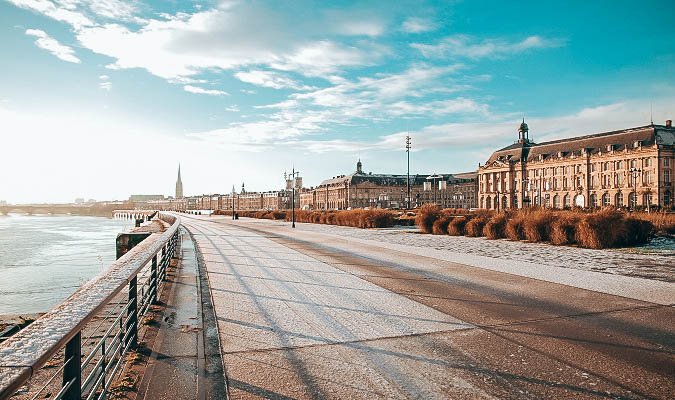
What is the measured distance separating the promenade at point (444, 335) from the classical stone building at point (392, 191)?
132483mm

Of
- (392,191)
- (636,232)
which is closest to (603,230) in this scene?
(636,232)

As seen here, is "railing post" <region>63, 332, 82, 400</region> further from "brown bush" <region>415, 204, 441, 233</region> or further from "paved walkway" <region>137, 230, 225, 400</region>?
"brown bush" <region>415, 204, 441, 233</region>

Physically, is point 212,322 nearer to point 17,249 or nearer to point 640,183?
point 17,249

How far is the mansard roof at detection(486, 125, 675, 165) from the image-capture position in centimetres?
8169

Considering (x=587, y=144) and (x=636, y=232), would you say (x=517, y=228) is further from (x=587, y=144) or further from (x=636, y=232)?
(x=587, y=144)

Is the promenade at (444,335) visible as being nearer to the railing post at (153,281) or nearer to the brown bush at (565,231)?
the railing post at (153,281)

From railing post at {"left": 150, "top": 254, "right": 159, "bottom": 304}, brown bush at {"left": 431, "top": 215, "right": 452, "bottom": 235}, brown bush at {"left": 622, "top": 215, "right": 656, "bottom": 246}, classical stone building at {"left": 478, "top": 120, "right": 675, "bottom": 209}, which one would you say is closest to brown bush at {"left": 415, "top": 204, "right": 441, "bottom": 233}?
brown bush at {"left": 431, "top": 215, "right": 452, "bottom": 235}

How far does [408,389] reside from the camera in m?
4.27

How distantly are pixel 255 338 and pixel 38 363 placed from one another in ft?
12.9

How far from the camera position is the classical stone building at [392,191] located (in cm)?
14725

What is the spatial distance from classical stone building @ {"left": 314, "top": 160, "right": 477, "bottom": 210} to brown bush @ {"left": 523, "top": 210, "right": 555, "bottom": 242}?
11999 centimetres

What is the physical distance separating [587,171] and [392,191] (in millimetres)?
67255

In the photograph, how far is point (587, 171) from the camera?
310ft

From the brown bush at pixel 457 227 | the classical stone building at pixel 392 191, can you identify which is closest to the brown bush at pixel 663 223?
the brown bush at pixel 457 227
